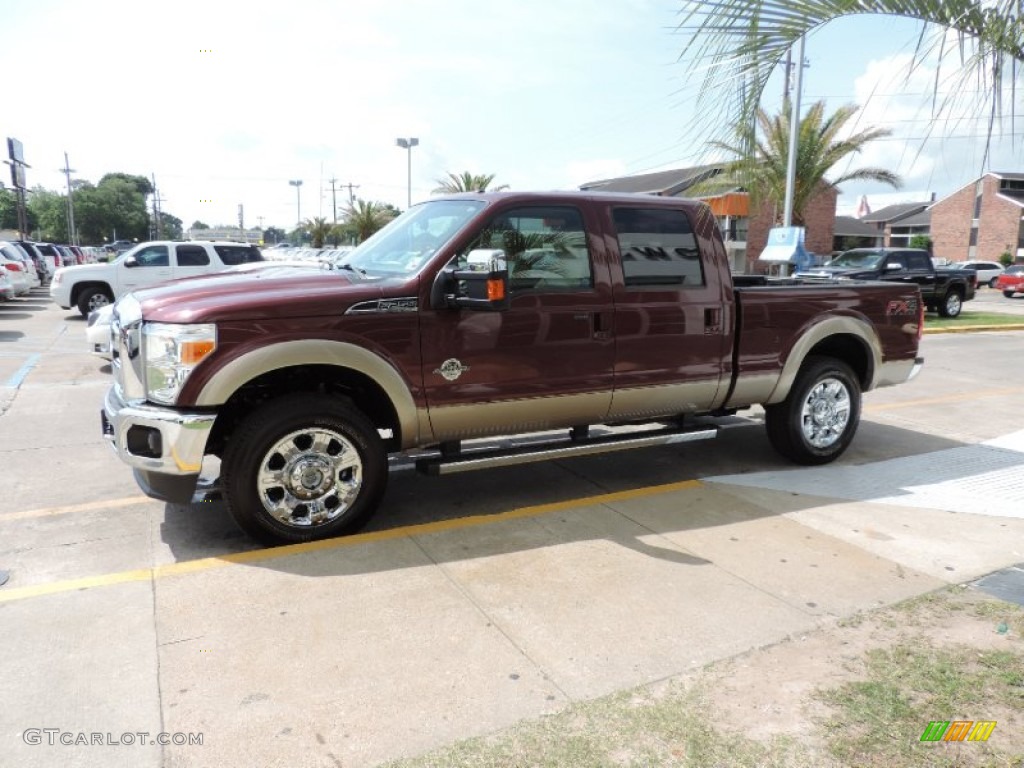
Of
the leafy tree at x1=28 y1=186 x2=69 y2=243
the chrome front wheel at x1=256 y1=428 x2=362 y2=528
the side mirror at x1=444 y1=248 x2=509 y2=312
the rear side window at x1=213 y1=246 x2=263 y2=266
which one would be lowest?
the chrome front wheel at x1=256 y1=428 x2=362 y2=528

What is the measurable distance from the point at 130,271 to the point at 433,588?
598 inches

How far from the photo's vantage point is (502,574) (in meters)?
4.03

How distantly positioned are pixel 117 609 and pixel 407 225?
2856mm

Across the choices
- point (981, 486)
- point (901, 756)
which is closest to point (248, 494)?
point (901, 756)

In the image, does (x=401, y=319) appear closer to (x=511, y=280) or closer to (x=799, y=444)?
(x=511, y=280)

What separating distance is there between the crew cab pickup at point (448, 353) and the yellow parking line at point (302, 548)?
0.10 meters

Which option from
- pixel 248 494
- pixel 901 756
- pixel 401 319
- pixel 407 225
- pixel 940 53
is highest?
pixel 940 53

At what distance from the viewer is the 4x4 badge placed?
4418 millimetres

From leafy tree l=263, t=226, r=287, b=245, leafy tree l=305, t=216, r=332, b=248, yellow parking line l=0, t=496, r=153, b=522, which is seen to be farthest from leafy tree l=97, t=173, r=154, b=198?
yellow parking line l=0, t=496, r=153, b=522

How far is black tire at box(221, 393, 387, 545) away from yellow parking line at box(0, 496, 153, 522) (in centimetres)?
138

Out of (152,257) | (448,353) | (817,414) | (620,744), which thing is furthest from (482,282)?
(152,257)

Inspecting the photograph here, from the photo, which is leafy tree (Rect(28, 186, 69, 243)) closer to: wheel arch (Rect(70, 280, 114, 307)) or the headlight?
wheel arch (Rect(70, 280, 114, 307))

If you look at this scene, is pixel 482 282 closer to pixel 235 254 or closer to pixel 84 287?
pixel 235 254

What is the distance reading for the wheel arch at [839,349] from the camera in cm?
577
